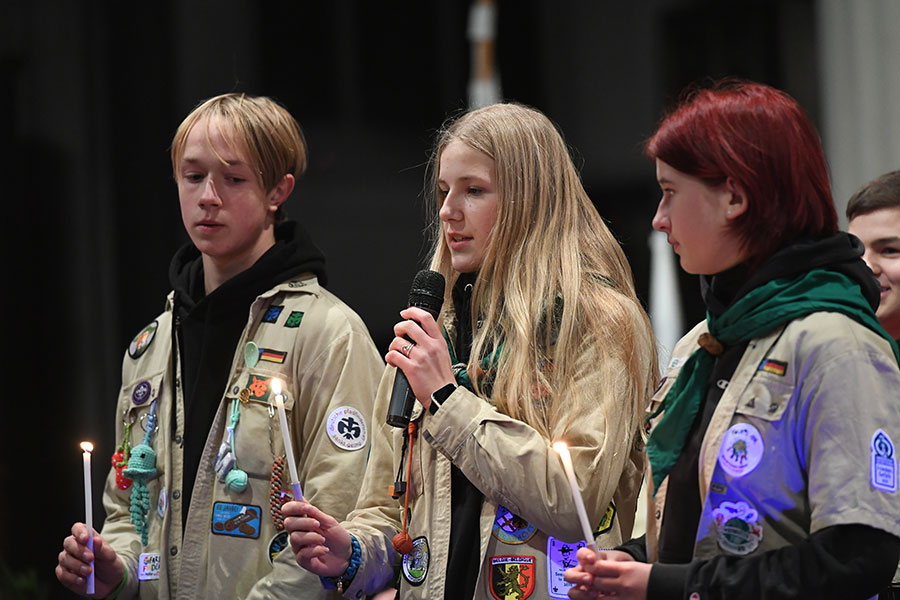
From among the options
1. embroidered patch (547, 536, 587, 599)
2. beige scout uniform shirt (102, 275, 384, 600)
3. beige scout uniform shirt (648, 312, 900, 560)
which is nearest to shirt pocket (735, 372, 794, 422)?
beige scout uniform shirt (648, 312, 900, 560)

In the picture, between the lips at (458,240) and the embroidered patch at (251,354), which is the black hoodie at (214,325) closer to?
the embroidered patch at (251,354)

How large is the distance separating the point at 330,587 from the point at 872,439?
101cm

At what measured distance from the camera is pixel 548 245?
6.41 ft

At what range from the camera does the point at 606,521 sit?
1.81 meters

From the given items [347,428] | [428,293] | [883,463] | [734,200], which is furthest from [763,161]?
[347,428]

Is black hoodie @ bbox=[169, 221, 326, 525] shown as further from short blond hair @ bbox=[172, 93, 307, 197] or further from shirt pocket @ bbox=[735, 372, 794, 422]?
shirt pocket @ bbox=[735, 372, 794, 422]

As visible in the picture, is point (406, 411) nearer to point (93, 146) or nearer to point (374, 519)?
point (374, 519)

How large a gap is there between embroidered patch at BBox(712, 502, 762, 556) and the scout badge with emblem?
1.32m

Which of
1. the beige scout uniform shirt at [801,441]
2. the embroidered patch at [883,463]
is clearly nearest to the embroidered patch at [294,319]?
the beige scout uniform shirt at [801,441]

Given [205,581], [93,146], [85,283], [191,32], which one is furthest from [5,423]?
[205,581]

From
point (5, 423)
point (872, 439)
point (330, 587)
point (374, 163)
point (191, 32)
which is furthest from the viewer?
point (374, 163)

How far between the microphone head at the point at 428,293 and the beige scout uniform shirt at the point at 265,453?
38cm

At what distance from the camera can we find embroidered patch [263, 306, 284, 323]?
2.30 meters

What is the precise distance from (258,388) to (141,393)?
338 millimetres
